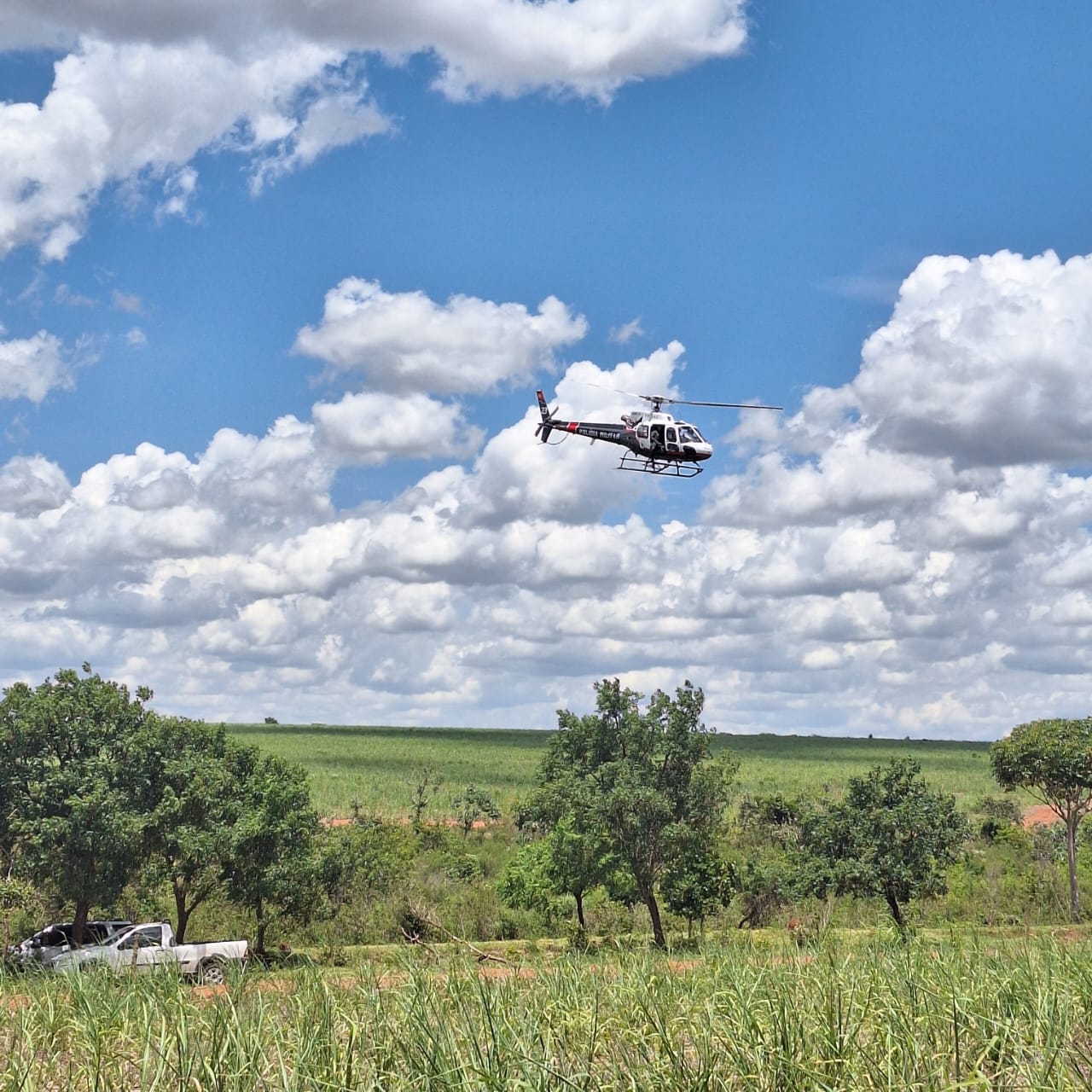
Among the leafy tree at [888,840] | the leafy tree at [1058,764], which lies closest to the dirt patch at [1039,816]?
the leafy tree at [1058,764]

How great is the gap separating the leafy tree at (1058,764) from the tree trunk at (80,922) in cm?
3563

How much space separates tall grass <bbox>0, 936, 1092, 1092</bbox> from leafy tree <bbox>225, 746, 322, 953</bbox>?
28425 mm

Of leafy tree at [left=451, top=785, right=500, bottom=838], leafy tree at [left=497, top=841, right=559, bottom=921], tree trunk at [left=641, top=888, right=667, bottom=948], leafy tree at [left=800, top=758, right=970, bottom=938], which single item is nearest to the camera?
leafy tree at [left=800, top=758, right=970, bottom=938]

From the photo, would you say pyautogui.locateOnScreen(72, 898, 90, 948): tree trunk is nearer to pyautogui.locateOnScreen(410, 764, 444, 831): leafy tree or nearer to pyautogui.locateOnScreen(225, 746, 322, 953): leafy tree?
pyautogui.locateOnScreen(225, 746, 322, 953): leafy tree

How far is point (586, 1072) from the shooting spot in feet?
32.1

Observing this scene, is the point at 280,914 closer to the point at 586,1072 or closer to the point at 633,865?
the point at 633,865

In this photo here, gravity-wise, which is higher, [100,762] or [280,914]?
[100,762]

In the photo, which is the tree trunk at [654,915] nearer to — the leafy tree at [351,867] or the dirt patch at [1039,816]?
the leafy tree at [351,867]

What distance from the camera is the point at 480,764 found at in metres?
137

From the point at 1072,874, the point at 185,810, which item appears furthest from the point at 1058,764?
the point at 185,810

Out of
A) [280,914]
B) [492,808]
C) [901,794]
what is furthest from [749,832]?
[280,914]

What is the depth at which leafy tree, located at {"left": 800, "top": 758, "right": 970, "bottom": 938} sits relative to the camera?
42062 mm

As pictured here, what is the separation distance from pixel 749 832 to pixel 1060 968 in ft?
203

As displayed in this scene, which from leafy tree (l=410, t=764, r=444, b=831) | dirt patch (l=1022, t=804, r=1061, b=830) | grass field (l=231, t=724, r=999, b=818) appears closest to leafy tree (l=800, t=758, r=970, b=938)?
grass field (l=231, t=724, r=999, b=818)
